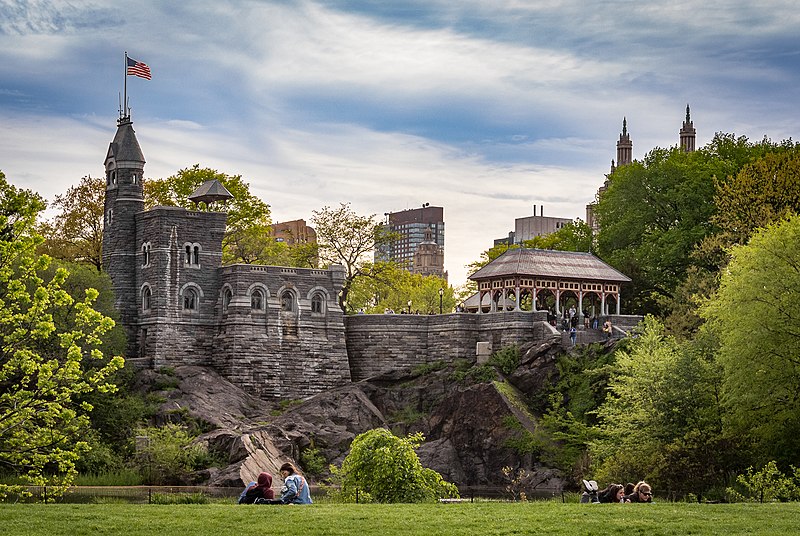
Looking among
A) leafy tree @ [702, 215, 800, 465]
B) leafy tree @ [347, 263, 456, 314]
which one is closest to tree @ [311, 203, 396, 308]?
leafy tree @ [347, 263, 456, 314]

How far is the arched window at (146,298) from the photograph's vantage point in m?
65.8

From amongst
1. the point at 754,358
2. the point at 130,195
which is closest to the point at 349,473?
the point at 754,358

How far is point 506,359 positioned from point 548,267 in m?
6.56

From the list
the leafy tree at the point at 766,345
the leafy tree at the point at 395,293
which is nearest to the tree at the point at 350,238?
the leafy tree at the point at 395,293

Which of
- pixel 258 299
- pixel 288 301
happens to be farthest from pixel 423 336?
pixel 258 299

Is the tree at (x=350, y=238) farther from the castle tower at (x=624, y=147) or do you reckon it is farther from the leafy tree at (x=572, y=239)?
the castle tower at (x=624, y=147)

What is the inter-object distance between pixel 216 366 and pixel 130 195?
1005 centimetres

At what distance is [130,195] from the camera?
6794 centimetres

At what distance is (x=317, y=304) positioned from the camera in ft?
224

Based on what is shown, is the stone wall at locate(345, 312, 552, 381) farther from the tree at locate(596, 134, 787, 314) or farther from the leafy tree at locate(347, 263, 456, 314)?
the leafy tree at locate(347, 263, 456, 314)

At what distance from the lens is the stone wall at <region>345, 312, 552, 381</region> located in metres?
66.1

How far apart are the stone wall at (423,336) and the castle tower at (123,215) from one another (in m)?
11.4

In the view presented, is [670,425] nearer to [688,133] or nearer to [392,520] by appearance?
[392,520]

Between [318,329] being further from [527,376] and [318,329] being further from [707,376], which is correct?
[707,376]
